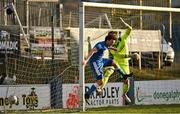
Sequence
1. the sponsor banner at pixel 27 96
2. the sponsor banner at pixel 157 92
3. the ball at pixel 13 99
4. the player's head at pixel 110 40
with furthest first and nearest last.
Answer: the sponsor banner at pixel 157 92 → the sponsor banner at pixel 27 96 → the ball at pixel 13 99 → the player's head at pixel 110 40

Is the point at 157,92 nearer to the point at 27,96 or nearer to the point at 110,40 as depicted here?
the point at 27,96

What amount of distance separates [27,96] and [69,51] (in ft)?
8.55

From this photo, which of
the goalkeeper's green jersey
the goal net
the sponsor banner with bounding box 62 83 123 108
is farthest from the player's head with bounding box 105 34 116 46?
the sponsor banner with bounding box 62 83 123 108

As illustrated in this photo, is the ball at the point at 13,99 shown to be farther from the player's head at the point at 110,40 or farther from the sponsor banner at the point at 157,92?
the sponsor banner at the point at 157,92

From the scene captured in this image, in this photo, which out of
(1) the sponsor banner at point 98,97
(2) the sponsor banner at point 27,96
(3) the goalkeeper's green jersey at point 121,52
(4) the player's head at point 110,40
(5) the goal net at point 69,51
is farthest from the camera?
(1) the sponsor banner at point 98,97

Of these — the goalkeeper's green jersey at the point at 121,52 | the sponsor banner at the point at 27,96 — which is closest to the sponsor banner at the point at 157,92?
the sponsor banner at the point at 27,96

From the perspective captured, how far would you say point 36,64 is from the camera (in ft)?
81.8

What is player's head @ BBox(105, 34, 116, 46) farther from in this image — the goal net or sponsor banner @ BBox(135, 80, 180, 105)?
sponsor banner @ BBox(135, 80, 180, 105)

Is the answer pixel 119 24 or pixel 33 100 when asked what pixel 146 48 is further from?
pixel 33 100

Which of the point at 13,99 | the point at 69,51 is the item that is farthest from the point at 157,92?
the point at 13,99

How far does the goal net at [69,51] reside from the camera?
2378 cm

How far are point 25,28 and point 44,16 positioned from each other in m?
1.43

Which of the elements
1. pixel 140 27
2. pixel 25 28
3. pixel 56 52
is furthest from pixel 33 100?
pixel 140 27

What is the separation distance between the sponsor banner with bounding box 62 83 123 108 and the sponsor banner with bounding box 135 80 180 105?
0.85 metres
